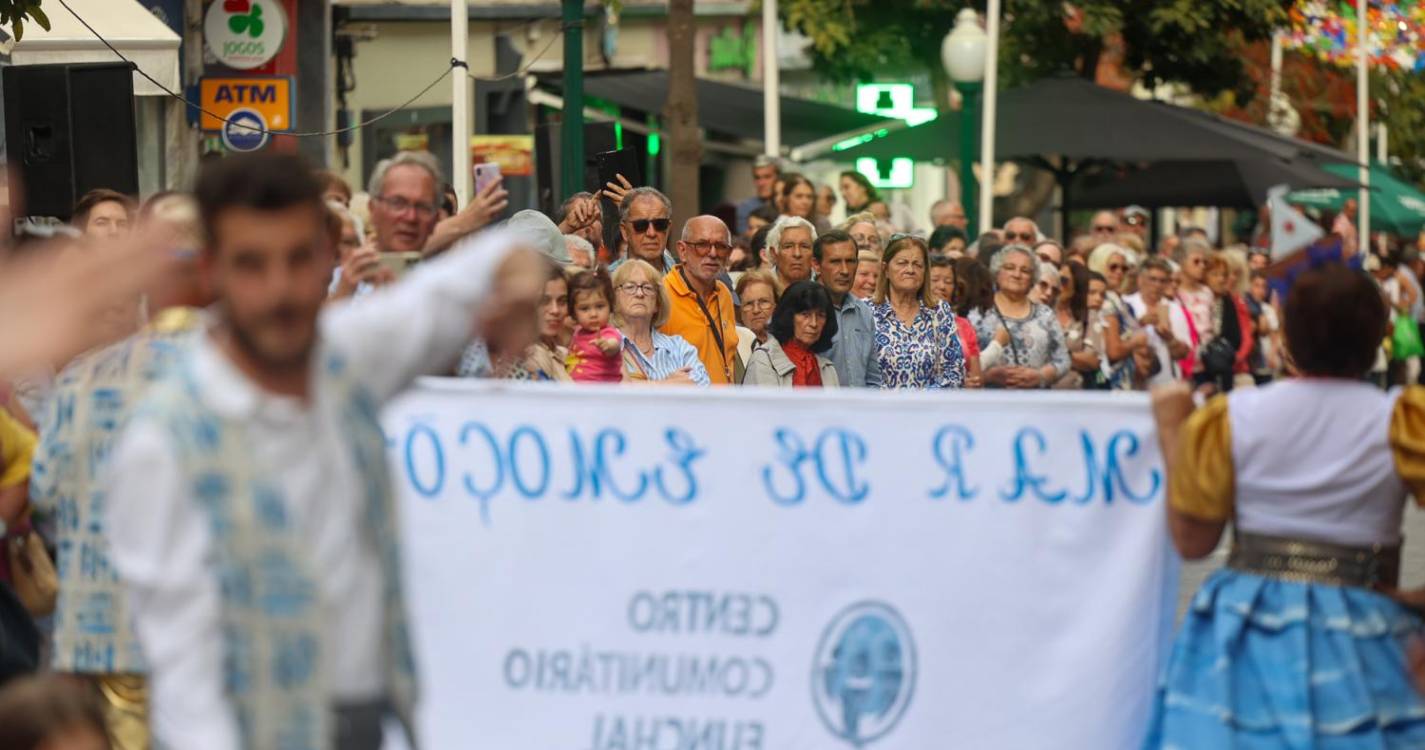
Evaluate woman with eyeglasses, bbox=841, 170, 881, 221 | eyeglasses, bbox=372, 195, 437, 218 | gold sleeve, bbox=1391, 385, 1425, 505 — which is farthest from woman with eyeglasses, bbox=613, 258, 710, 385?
woman with eyeglasses, bbox=841, 170, 881, 221

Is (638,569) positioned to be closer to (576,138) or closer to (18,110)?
(18,110)

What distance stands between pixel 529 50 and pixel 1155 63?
813 centimetres

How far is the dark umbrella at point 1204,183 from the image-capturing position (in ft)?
85.3

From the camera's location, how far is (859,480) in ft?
22.4

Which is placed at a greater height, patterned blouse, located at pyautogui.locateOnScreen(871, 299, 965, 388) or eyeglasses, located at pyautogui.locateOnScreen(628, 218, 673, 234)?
eyeglasses, located at pyautogui.locateOnScreen(628, 218, 673, 234)

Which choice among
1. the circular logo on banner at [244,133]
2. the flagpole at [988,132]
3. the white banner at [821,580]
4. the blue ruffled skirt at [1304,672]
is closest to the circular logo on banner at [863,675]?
the white banner at [821,580]

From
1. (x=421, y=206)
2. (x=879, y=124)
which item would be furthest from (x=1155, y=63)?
(x=421, y=206)

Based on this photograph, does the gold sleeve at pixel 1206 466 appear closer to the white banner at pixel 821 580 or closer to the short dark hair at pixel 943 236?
the white banner at pixel 821 580

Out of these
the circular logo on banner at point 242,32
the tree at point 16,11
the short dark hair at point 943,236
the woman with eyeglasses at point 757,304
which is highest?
the circular logo on banner at point 242,32

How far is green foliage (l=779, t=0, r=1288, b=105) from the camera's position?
104 ft

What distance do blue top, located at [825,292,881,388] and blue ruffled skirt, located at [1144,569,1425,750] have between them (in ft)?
19.4

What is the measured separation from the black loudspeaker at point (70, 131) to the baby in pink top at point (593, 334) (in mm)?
3369

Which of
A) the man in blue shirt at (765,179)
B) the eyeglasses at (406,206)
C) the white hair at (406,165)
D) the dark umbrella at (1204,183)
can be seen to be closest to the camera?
the eyeglasses at (406,206)

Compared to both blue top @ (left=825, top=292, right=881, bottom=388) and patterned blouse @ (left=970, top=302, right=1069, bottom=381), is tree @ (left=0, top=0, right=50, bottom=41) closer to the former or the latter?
blue top @ (left=825, top=292, right=881, bottom=388)
